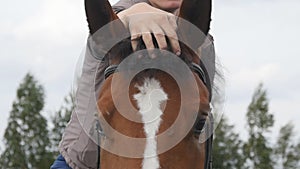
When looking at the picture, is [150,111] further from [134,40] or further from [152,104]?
[134,40]

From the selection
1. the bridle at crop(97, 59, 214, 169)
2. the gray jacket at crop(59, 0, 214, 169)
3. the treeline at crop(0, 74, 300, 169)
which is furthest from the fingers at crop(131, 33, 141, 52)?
the treeline at crop(0, 74, 300, 169)

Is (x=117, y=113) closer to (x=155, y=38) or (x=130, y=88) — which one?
(x=130, y=88)

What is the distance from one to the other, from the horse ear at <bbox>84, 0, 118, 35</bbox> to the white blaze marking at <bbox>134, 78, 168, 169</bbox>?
1.85ft

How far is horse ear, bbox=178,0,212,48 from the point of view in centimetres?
529

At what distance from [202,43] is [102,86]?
28.4 inches

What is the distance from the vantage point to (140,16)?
5371 mm

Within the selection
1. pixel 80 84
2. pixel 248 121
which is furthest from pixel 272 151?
pixel 80 84

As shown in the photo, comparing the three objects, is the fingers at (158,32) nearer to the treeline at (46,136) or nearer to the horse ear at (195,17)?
the horse ear at (195,17)

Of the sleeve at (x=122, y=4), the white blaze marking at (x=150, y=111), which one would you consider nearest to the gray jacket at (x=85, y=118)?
the sleeve at (x=122, y=4)

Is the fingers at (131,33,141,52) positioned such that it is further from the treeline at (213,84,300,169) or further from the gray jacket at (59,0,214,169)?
the treeline at (213,84,300,169)

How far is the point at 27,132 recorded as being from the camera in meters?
51.2

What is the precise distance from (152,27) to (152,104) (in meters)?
0.57

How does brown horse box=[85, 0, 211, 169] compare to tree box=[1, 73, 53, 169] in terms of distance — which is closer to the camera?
brown horse box=[85, 0, 211, 169]

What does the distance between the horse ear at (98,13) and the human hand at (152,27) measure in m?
0.11
